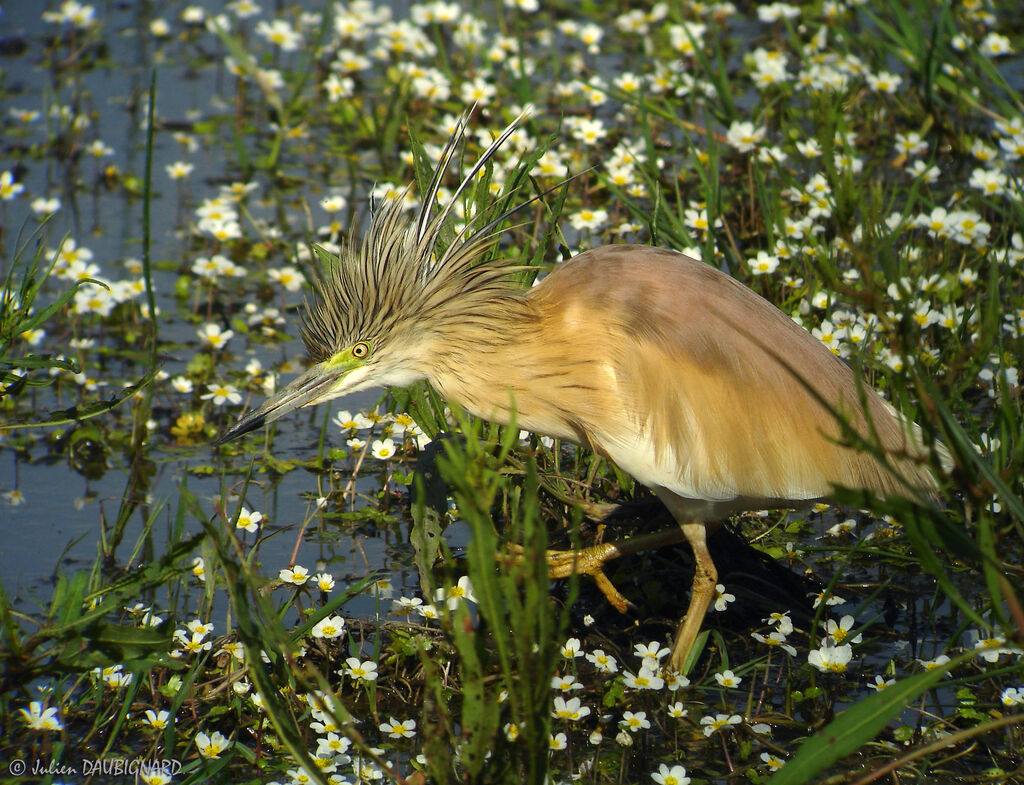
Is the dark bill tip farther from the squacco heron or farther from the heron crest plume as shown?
the heron crest plume

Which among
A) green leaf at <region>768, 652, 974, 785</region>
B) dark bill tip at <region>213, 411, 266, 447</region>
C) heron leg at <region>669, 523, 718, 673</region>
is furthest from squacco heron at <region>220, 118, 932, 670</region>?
green leaf at <region>768, 652, 974, 785</region>

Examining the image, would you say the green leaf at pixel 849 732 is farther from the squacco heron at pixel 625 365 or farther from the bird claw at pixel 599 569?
the bird claw at pixel 599 569

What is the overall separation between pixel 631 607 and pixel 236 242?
3091 mm

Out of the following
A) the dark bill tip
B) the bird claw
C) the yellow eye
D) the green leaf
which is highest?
the green leaf

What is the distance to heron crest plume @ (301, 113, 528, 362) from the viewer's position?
3.65m

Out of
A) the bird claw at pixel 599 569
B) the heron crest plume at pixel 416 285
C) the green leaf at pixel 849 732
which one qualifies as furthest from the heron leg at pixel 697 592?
the green leaf at pixel 849 732

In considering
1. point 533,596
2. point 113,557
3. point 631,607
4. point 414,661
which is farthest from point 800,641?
point 113,557

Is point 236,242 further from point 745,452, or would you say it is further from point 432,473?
point 745,452

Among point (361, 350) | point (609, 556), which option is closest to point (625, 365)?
point (609, 556)

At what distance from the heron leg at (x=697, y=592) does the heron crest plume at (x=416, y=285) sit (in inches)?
32.8

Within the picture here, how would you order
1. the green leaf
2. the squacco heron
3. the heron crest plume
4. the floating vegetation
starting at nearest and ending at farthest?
1. the green leaf
2. the floating vegetation
3. the squacco heron
4. the heron crest plume

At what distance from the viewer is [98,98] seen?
755cm

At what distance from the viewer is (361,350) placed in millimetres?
3678

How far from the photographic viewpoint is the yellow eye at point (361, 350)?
3674 millimetres
